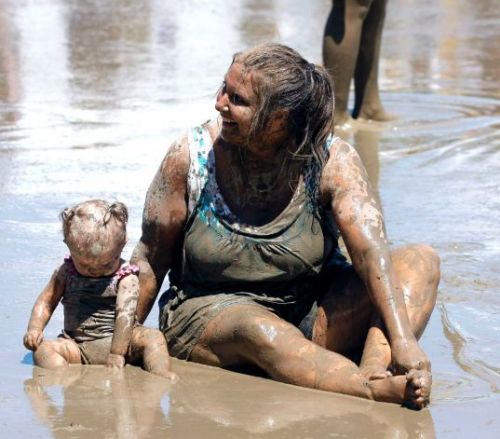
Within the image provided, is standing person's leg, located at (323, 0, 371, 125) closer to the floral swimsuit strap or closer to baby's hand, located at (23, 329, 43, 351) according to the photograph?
the floral swimsuit strap

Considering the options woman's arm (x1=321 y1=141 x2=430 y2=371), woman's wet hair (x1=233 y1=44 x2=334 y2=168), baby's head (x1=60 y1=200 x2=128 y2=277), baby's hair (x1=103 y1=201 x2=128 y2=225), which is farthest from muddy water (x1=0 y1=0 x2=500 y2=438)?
woman's wet hair (x1=233 y1=44 x2=334 y2=168)

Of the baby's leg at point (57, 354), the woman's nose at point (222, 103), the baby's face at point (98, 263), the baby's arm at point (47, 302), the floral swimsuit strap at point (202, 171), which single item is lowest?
the baby's leg at point (57, 354)

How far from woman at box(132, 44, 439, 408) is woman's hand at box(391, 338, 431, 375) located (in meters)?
0.13

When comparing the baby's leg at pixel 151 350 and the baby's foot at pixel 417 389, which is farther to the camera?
the baby's leg at pixel 151 350

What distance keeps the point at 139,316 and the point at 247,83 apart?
0.90m

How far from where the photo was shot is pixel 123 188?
6.77 metres

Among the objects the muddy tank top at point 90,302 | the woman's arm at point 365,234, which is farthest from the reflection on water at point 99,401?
the woman's arm at point 365,234

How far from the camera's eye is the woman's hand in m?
3.92

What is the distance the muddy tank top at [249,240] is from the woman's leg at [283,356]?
13 cm

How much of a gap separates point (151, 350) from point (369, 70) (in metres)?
4.71

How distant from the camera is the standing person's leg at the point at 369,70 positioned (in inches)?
337

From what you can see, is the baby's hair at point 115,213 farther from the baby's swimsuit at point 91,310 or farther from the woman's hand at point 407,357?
the woman's hand at point 407,357

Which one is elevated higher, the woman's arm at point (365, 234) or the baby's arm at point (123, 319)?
the woman's arm at point (365, 234)

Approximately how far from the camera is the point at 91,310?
4340 millimetres
